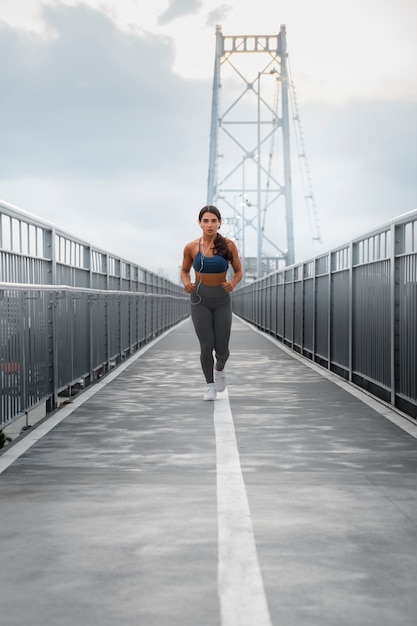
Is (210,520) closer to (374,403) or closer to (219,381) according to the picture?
(374,403)

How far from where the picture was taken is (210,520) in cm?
485

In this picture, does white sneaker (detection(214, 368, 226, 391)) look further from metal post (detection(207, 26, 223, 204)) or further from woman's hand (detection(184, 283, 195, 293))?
metal post (detection(207, 26, 223, 204))

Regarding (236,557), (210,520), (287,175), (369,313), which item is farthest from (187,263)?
(287,175)

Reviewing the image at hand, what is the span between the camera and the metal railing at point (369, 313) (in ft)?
29.0

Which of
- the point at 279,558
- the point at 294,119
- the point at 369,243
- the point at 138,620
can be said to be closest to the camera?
the point at 138,620

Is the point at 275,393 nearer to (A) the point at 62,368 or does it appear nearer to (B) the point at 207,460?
(A) the point at 62,368

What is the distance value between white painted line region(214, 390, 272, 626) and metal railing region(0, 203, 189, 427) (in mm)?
2188

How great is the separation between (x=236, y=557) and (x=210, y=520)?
68 centimetres

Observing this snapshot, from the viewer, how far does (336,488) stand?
18.5ft

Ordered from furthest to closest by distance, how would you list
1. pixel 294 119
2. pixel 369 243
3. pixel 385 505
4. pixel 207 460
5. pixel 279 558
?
pixel 294 119, pixel 369 243, pixel 207 460, pixel 385 505, pixel 279 558

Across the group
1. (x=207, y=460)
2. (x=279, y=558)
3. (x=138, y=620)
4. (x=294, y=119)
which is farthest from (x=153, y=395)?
(x=294, y=119)

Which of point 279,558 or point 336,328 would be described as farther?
point 336,328

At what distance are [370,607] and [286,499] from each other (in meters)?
1.76

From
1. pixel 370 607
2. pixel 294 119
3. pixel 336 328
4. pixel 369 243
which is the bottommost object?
pixel 370 607
